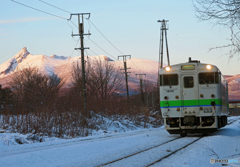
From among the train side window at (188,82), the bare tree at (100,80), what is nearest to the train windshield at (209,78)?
the train side window at (188,82)

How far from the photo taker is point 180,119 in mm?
16969

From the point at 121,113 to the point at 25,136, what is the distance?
702 inches

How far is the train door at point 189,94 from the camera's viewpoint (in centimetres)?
1670

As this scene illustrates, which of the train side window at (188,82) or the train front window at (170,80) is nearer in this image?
the train side window at (188,82)

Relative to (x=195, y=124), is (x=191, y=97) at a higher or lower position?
higher

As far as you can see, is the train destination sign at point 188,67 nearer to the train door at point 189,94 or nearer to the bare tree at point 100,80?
the train door at point 189,94

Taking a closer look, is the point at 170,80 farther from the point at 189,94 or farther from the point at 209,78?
the point at 209,78

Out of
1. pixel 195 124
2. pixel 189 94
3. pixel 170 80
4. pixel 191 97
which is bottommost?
pixel 195 124

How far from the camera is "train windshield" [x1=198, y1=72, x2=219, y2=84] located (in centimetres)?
1659

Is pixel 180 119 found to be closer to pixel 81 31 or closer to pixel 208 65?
pixel 208 65

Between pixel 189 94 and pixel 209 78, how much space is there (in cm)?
124

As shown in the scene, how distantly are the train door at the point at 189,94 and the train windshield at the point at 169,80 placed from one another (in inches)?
13.8

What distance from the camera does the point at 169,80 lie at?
1725cm

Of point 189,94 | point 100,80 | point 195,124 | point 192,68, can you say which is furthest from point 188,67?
point 100,80
